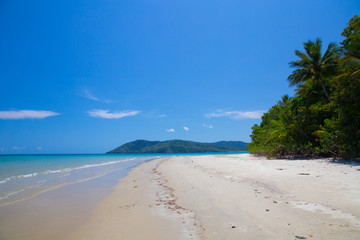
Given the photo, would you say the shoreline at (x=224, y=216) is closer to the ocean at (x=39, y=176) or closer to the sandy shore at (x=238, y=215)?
the sandy shore at (x=238, y=215)

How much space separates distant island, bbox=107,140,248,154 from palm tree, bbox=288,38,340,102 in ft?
379

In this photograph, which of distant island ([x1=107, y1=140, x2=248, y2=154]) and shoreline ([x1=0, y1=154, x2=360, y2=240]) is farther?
distant island ([x1=107, y1=140, x2=248, y2=154])

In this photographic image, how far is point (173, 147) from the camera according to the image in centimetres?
13412

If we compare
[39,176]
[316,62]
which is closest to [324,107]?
[316,62]

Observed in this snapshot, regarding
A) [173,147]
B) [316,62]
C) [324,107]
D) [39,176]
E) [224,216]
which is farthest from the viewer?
[173,147]

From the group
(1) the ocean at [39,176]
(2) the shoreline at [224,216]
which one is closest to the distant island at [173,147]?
(1) the ocean at [39,176]

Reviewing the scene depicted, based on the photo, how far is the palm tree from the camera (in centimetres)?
1761

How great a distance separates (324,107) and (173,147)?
123 metres

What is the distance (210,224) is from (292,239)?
1378mm

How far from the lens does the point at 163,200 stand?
5.58m

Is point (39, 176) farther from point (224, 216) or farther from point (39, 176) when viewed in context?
point (224, 216)

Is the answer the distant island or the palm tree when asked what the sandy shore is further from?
the distant island

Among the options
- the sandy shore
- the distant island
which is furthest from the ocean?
the distant island

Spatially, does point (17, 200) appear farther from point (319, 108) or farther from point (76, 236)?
point (319, 108)
